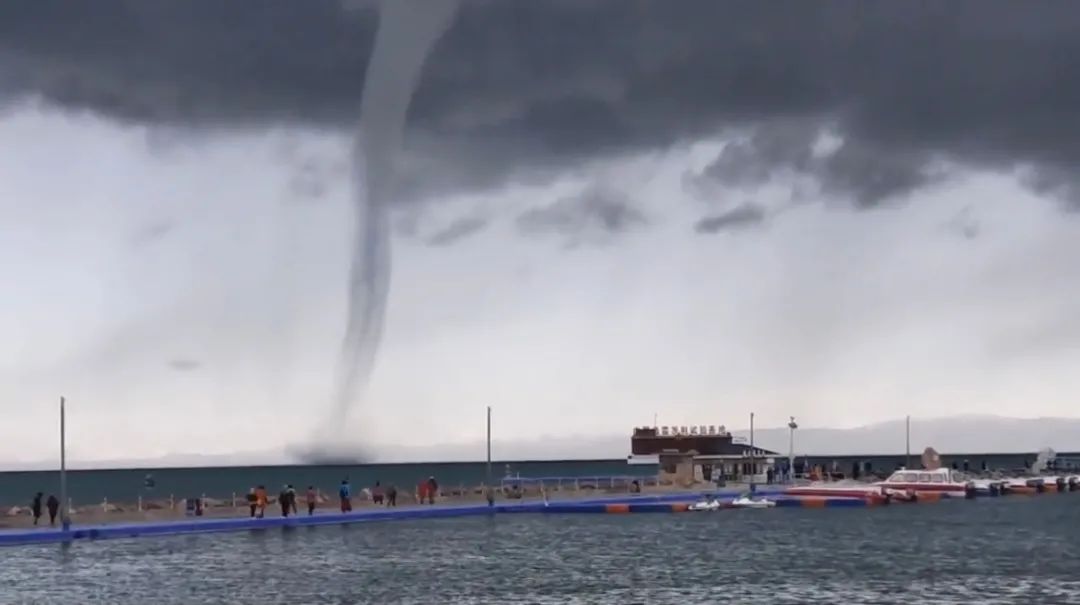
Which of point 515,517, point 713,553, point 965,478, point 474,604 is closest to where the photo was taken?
point 474,604

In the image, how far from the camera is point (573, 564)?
57281 millimetres

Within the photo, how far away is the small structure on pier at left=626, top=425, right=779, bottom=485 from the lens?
127125 millimetres

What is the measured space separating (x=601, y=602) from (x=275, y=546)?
80.7 ft

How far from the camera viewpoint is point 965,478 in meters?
123

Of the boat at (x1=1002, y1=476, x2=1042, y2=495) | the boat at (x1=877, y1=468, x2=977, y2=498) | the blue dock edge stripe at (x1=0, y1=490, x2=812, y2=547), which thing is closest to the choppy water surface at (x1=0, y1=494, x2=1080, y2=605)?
the blue dock edge stripe at (x1=0, y1=490, x2=812, y2=547)

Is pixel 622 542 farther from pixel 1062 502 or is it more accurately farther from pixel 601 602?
pixel 1062 502

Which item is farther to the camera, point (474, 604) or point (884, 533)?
point (884, 533)

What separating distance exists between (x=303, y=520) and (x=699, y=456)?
68896mm

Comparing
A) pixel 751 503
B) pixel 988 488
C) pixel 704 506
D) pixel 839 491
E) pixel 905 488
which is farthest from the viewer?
pixel 988 488

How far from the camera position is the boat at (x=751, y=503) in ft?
321

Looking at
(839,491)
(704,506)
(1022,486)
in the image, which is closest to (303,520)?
(704,506)

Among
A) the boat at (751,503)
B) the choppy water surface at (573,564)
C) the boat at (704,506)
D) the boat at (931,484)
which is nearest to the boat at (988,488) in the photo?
the boat at (931,484)

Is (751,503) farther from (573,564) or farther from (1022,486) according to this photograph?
(573,564)

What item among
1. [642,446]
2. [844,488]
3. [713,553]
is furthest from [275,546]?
[642,446]
